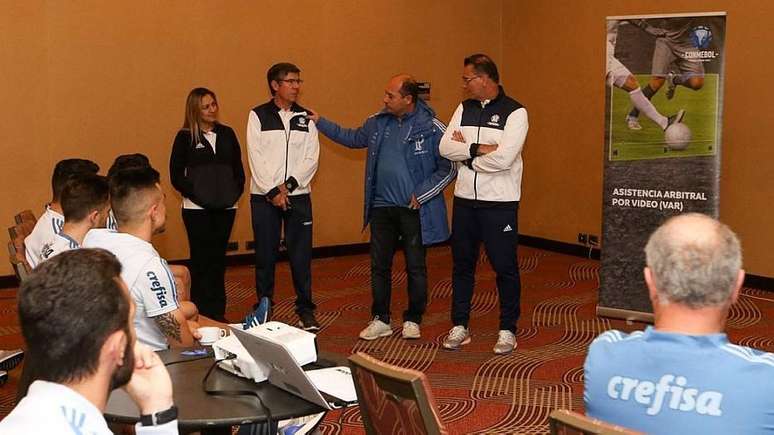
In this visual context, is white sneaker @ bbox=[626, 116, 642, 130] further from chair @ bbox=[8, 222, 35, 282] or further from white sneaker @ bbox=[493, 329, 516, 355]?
chair @ bbox=[8, 222, 35, 282]

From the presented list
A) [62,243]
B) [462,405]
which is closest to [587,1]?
[462,405]

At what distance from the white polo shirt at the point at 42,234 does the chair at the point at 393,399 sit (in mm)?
2613

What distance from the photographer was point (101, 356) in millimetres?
2119

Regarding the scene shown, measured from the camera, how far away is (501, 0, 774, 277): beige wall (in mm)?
8023

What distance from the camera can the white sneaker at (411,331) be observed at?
657cm

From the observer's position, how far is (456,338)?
6.36m

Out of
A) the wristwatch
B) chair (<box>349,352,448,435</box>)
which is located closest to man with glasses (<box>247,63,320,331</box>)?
chair (<box>349,352,448,435</box>)

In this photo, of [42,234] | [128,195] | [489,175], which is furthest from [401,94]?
[128,195]

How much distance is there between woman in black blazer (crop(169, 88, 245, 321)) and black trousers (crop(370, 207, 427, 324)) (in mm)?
1055

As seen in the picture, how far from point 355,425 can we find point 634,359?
2.82 metres

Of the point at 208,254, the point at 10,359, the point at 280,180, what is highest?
the point at 280,180

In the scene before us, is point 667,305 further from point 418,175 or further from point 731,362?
point 418,175

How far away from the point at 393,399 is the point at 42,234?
2.93 m

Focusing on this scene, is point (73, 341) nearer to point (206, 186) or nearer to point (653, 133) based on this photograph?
point (206, 186)
